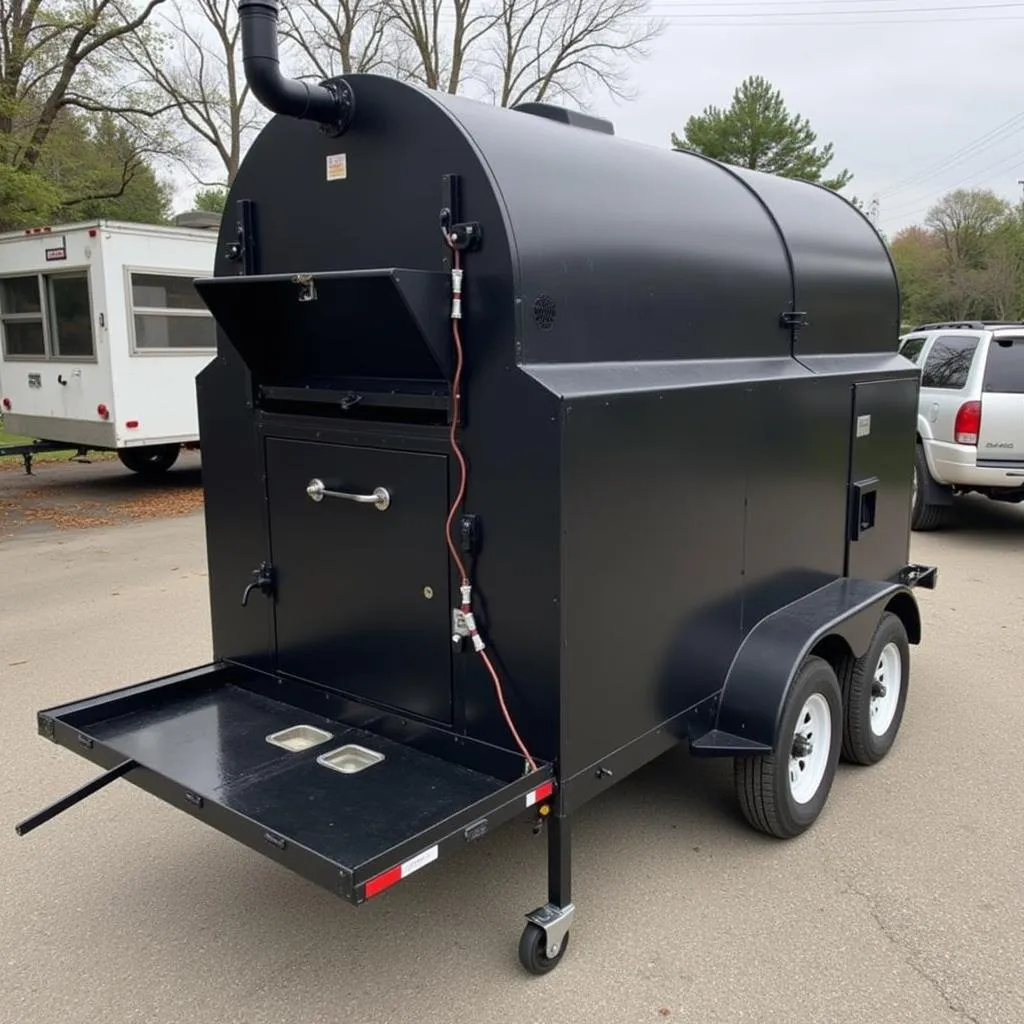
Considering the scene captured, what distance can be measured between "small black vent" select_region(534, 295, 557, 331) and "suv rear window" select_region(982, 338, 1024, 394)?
720 cm

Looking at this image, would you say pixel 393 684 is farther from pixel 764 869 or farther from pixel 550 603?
pixel 764 869

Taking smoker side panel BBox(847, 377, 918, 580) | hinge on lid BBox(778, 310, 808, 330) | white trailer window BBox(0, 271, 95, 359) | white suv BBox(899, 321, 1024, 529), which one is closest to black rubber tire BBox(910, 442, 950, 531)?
white suv BBox(899, 321, 1024, 529)

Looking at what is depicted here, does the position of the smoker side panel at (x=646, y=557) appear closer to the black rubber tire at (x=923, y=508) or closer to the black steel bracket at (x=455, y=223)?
the black steel bracket at (x=455, y=223)

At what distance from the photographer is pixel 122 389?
10.3 metres

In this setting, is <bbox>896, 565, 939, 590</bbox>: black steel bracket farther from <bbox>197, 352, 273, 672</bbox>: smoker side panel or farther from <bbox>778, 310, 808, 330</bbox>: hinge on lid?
<bbox>197, 352, 273, 672</bbox>: smoker side panel

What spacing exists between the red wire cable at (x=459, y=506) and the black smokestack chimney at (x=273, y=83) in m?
0.68

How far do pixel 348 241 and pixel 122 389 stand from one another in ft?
26.0

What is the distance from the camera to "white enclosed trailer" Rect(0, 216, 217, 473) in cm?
1018

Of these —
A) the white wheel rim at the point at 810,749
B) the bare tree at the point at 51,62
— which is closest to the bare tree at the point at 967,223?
the bare tree at the point at 51,62

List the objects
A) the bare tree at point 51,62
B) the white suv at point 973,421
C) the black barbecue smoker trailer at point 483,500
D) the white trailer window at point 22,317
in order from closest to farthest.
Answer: the black barbecue smoker trailer at point 483,500 < the white suv at point 973,421 < the white trailer window at point 22,317 < the bare tree at point 51,62

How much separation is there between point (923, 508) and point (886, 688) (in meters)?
5.41

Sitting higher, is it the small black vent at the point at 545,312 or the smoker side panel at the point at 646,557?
the small black vent at the point at 545,312

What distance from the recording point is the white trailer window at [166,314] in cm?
1044

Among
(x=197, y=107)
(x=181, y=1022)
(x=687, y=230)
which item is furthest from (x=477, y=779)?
(x=197, y=107)
